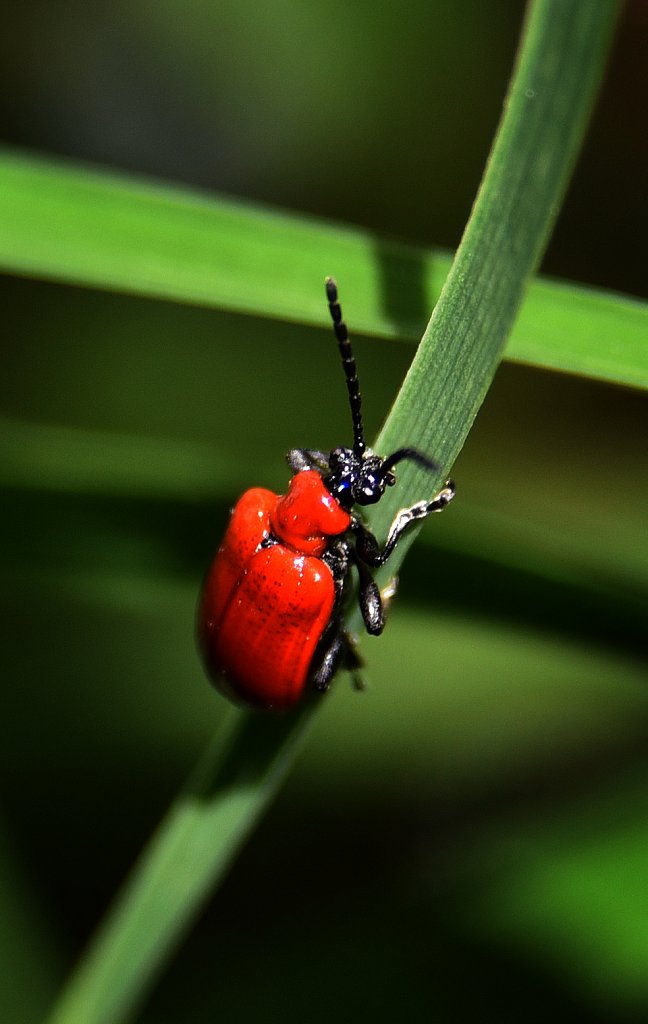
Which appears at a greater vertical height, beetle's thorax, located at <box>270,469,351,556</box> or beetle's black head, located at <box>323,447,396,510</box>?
beetle's black head, located at <box>323,447,396,510</box>

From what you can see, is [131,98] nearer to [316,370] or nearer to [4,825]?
[316,370]

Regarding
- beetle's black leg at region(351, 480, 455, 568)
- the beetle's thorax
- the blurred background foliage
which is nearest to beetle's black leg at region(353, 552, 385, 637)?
beetle's black leg at region(351, 480, 455, 568)

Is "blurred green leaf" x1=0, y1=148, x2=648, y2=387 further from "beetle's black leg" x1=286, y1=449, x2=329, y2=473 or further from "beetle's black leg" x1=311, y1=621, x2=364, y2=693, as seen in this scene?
"beetle's black leg" x1=311, y1=621, x2=364, y2=693

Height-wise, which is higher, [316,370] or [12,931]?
[316,370]

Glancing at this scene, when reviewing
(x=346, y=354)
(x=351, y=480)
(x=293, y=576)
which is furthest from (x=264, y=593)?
(x=346, y=354)

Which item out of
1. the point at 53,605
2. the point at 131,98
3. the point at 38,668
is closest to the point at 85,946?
the point at 38,668
